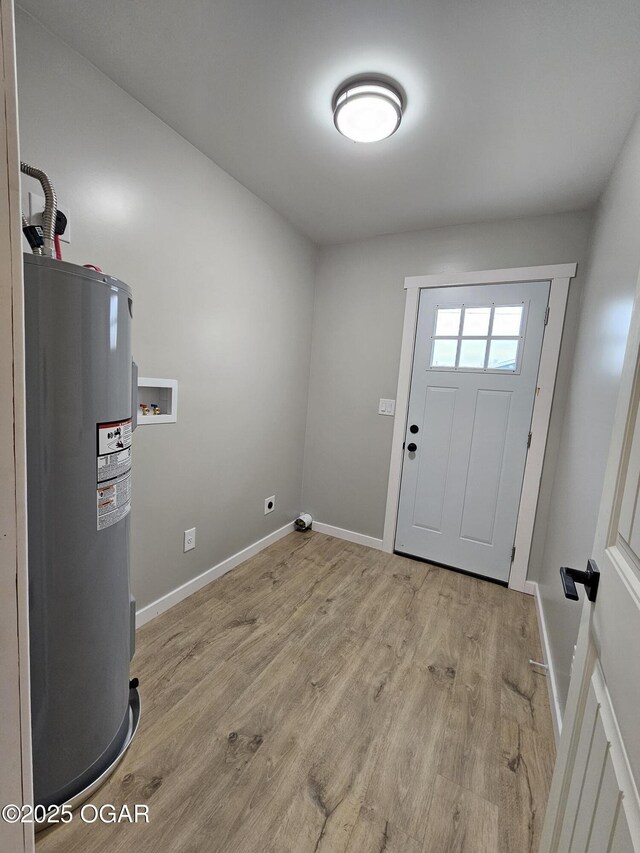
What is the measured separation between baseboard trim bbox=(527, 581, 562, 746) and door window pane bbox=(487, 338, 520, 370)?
1464 mm

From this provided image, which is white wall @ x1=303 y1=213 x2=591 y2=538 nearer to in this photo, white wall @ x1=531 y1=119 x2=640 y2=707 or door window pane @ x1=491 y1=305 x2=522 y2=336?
door window pane @ x1=491 y1=305 x2=522 y2=336

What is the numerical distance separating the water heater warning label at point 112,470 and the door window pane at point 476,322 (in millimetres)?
2215

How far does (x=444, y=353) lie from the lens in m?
2.52

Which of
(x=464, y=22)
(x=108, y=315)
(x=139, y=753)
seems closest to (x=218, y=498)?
(x=139, y=753)

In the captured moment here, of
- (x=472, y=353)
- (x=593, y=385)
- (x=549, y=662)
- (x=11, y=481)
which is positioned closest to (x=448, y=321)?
(x=472, y=353)

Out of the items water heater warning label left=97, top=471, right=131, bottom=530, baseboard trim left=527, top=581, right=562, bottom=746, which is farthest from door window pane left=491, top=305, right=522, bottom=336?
water heater warning label left=97, top=471, right=131, bottom=530

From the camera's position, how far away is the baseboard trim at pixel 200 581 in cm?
182

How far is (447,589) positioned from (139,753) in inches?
73.1

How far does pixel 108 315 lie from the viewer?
0.97 metres

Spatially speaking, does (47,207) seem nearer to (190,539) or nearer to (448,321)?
(190,539)

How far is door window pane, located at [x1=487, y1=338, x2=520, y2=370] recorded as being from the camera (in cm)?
231

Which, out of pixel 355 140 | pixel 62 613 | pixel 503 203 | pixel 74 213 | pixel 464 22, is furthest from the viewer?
pixel 503 203

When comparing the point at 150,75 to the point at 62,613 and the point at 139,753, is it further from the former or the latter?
the point at 139,753

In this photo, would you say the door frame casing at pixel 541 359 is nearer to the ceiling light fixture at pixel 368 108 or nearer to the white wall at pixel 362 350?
the white wall at pixel 362 350
